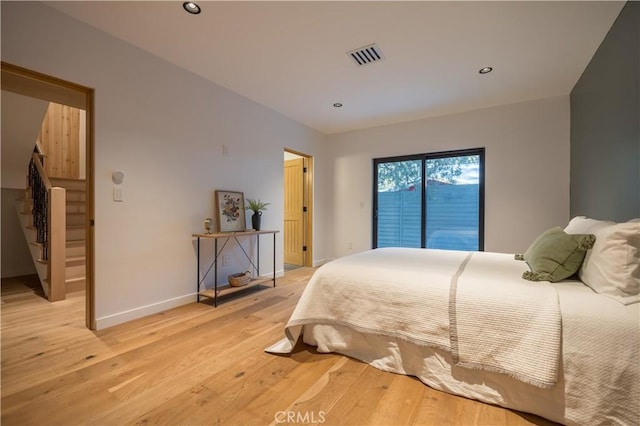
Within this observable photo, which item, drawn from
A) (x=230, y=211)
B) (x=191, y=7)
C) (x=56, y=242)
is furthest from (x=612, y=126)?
(x=56, y=242)

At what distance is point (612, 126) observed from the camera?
225cm

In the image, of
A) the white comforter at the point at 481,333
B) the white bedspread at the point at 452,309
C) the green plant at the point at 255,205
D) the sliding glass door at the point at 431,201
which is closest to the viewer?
the white comforter at the point at 481,333

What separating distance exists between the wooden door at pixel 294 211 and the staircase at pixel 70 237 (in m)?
2.97

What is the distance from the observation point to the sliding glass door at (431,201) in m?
4.10

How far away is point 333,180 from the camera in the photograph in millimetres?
5215

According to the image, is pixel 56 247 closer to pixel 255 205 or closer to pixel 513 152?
pixel 255 205

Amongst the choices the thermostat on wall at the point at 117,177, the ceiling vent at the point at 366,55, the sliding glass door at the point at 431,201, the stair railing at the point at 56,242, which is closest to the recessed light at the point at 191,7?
the ceiling vent at the point at 366,55

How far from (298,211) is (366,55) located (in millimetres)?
2991

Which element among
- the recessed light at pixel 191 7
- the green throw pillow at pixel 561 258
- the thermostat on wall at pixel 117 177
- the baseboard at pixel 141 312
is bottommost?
the baseboard at pixel 141 312

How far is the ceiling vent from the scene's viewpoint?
8.20ft

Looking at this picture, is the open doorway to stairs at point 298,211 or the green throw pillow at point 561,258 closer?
the green throw pillow at point 561,258

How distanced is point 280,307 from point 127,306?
4.49 ft

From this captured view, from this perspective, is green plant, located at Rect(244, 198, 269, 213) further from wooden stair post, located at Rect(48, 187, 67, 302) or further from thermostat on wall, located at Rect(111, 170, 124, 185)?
wooden stair post, located at Rect(48, 187, 67, 302)

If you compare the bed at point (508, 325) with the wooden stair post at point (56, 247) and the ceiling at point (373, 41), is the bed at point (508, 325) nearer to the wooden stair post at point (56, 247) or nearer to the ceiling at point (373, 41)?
the ceiling at point (373, 41)
